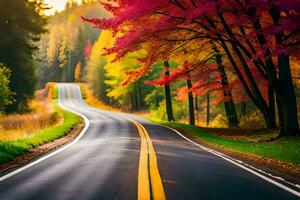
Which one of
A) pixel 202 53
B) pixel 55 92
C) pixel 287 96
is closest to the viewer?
pixel 287 96

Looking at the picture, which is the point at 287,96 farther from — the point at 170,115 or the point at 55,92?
the point at 55,92

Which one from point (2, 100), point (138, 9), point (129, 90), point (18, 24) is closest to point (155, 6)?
point (138, 9)

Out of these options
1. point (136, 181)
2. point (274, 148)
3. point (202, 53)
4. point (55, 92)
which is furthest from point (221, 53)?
point (55, 92)

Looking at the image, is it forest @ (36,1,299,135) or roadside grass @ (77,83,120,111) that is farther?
roadside grass @ (77,83,120,111)

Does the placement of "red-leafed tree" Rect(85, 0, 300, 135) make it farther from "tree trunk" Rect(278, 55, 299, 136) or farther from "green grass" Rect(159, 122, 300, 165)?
"green grass" Rect(159, 122, 300, 165)

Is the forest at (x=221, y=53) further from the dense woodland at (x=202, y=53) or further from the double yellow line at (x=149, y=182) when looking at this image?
the double yellow line at (x=149, y=182)

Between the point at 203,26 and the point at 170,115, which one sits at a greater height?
the point at 203,26

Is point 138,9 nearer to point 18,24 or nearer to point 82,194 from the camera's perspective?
point 82,194

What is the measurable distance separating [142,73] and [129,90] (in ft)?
126

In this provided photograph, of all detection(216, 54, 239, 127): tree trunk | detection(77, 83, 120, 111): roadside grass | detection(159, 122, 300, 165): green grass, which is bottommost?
detection(159, 122, 300, 165): green grass

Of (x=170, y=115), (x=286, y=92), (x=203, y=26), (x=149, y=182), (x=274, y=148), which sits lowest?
(x=274, y=148)

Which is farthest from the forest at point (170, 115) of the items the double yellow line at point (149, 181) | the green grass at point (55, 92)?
the green grass at point (55, 92)

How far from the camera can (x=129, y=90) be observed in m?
60.2

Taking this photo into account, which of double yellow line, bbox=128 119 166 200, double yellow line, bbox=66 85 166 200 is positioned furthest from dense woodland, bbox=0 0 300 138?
double yellow line, bbox=128 119 166 200
